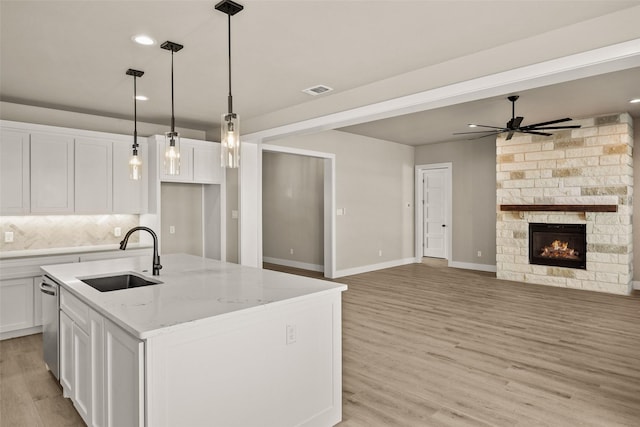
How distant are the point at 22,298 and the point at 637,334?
6355 mm

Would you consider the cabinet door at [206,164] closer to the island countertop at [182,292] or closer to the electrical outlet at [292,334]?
the island countertop at [182,292]

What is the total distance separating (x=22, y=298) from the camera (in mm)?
4152

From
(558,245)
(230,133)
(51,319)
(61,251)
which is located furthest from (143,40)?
(558,245)

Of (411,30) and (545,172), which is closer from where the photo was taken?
(411,30)

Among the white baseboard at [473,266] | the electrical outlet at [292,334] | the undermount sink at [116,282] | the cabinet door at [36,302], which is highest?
the undermount sink at [116,282]

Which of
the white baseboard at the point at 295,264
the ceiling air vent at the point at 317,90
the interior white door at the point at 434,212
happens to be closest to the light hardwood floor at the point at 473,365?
the white baseboard at the point at 295,264

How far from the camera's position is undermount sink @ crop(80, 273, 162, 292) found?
8.95ft

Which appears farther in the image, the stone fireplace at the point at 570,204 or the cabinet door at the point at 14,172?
the stone fireplace at the point at 570,204

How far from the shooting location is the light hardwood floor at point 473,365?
2572 millimetres

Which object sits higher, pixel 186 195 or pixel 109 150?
pixel 109 150

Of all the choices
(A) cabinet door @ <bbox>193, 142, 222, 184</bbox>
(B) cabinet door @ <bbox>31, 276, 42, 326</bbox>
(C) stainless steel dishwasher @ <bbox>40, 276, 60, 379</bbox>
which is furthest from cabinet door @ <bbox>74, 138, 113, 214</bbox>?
(C) stainless steel dishwasher @ <bbox>40, 276, 60, 379</bbox>

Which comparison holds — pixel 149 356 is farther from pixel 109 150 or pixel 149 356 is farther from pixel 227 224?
pixel 227 224

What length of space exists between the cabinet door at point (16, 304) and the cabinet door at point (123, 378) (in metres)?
2.95

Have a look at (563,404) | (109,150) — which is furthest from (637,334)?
(109,150)
